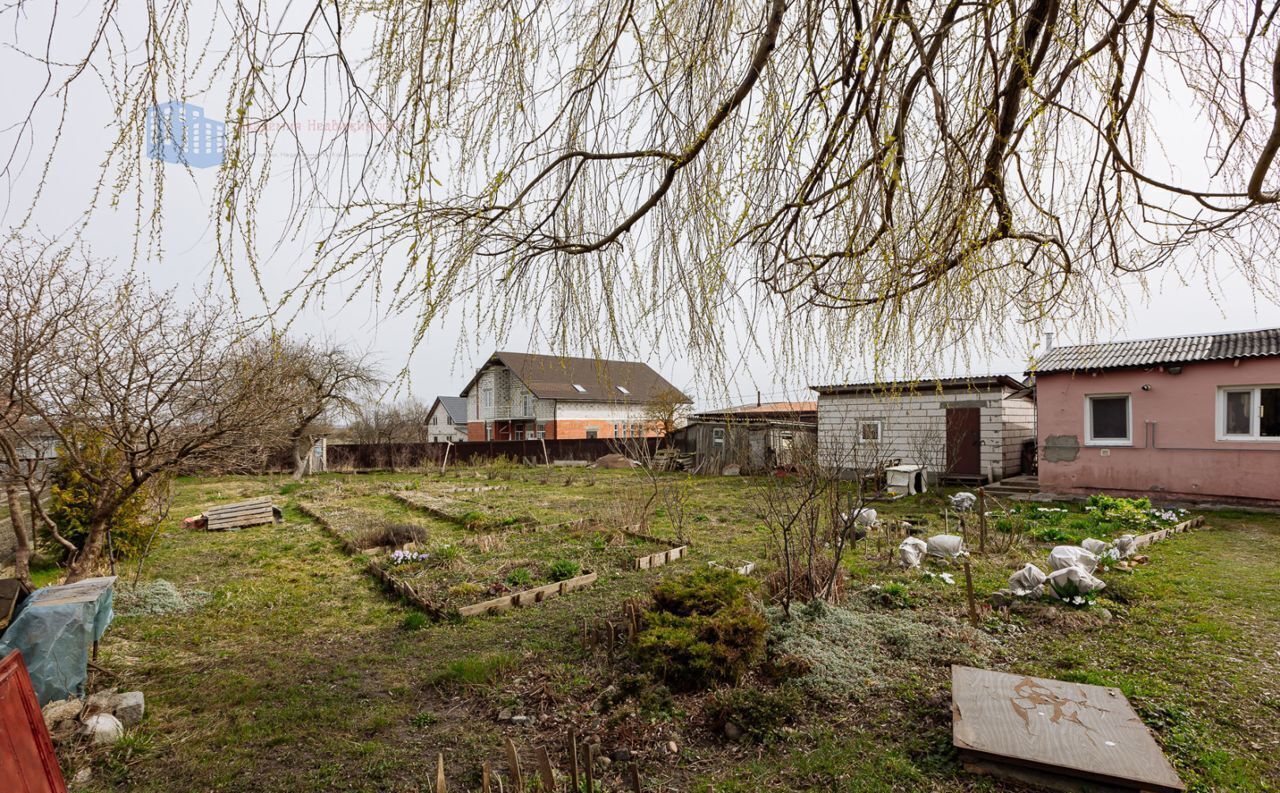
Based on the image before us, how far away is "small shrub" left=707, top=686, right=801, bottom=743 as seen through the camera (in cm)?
342

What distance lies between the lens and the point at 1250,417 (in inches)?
409

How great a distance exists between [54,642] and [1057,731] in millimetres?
5962

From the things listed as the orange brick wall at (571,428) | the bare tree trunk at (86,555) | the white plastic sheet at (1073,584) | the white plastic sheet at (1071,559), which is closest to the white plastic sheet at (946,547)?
the white plastic sheet at (1071,559)

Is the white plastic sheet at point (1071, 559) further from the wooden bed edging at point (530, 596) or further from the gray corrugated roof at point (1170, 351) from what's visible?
the gray corrugated roof at point (1170, 351)

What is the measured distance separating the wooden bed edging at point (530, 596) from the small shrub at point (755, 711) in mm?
2891

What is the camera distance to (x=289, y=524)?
37.8ft

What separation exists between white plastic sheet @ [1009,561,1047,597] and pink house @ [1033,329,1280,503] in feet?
19.3

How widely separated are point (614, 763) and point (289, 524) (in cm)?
1083

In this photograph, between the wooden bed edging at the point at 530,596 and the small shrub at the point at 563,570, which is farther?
the small shrub at the point at 563,570

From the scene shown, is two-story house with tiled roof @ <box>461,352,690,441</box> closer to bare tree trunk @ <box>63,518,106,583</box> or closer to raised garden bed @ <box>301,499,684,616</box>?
raised garden bed @ <box>301,499,684,616</box>

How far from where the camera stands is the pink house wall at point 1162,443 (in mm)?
10281

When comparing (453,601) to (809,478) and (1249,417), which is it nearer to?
(809,478)

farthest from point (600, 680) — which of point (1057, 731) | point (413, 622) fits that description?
point (1057, 731)

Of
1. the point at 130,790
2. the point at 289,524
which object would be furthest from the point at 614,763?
the point at 289,524
